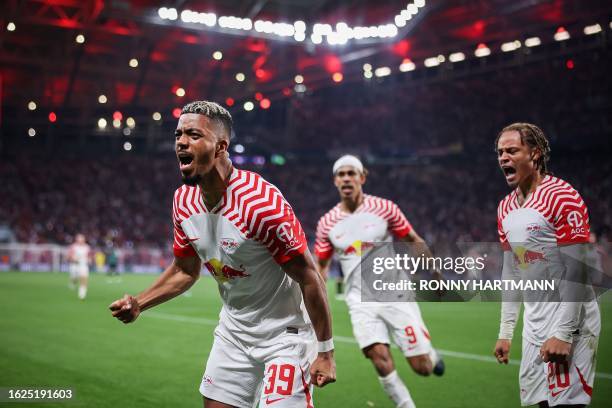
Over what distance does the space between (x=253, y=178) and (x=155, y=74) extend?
140 ft

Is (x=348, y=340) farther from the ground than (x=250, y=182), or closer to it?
closer to it

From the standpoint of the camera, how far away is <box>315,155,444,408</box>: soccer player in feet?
23.8

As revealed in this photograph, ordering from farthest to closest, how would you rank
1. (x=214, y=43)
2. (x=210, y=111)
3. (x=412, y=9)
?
(x=214, y=43), (x=412, y=9), (x=210, y=111)

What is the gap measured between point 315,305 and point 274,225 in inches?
19.5

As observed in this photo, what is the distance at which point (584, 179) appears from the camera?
130 ft

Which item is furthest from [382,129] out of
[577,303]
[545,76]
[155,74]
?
[577,303]

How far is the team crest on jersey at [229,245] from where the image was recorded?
3.89m

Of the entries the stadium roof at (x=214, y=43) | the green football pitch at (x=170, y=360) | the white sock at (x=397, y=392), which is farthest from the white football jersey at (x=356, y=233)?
the stadium roof at (x=214, y=43)

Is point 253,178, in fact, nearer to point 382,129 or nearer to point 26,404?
point 26,404

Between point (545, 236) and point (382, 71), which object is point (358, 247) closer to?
point (545, 236)

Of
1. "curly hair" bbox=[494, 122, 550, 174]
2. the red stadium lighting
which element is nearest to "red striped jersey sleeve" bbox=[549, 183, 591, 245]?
"curly hair" bbox=[494, 122, 550, 174]

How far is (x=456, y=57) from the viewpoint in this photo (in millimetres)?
41688

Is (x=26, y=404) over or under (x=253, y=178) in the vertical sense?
under

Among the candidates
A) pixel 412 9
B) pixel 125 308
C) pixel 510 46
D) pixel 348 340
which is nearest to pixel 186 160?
pixel 125 308
